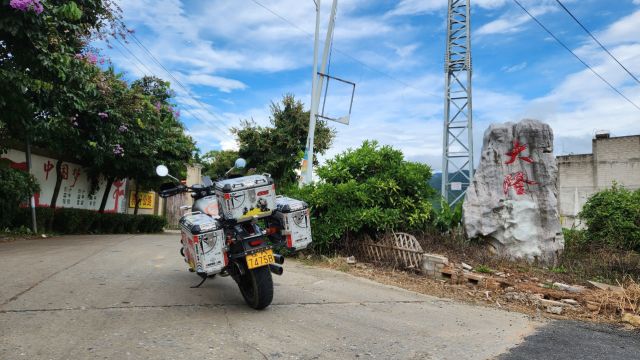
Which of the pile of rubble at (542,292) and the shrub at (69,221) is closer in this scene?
the pile of rubble at (542,292)

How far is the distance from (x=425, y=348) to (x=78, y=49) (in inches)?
327

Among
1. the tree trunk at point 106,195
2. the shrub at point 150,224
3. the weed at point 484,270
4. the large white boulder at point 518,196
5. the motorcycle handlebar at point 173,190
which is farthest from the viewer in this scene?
the shrub at point 150,224

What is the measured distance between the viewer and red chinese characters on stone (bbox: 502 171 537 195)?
31.4 feet

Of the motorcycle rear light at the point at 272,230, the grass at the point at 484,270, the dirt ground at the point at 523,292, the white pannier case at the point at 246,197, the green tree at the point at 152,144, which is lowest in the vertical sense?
the dirt ground at the point at 523,292

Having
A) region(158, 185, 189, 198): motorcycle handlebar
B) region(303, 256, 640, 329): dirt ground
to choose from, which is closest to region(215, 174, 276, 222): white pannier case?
region(158, 185, 189, 198): motorcycle handlebar

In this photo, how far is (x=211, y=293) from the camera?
5441 mm

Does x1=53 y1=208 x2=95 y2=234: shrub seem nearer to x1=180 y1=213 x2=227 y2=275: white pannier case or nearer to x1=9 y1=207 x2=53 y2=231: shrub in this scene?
x1=9 y1=207 x2=53 y2=231: shrub

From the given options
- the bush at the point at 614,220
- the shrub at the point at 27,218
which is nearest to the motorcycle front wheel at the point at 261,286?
the bush at the point at 614,220

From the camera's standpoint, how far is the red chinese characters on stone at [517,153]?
968 centimetres

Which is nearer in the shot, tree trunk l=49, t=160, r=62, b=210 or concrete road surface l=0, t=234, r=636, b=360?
concrete road surface l=0, t=234, r=636, b=360

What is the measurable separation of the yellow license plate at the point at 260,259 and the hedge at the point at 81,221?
10.3 metres

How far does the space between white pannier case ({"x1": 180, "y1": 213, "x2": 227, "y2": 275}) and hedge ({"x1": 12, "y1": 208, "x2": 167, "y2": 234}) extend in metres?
9.85

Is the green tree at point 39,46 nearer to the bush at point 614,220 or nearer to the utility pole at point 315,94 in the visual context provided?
the utility pole at point 315,94

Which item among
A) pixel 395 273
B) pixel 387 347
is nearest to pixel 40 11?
pixel 387 347
